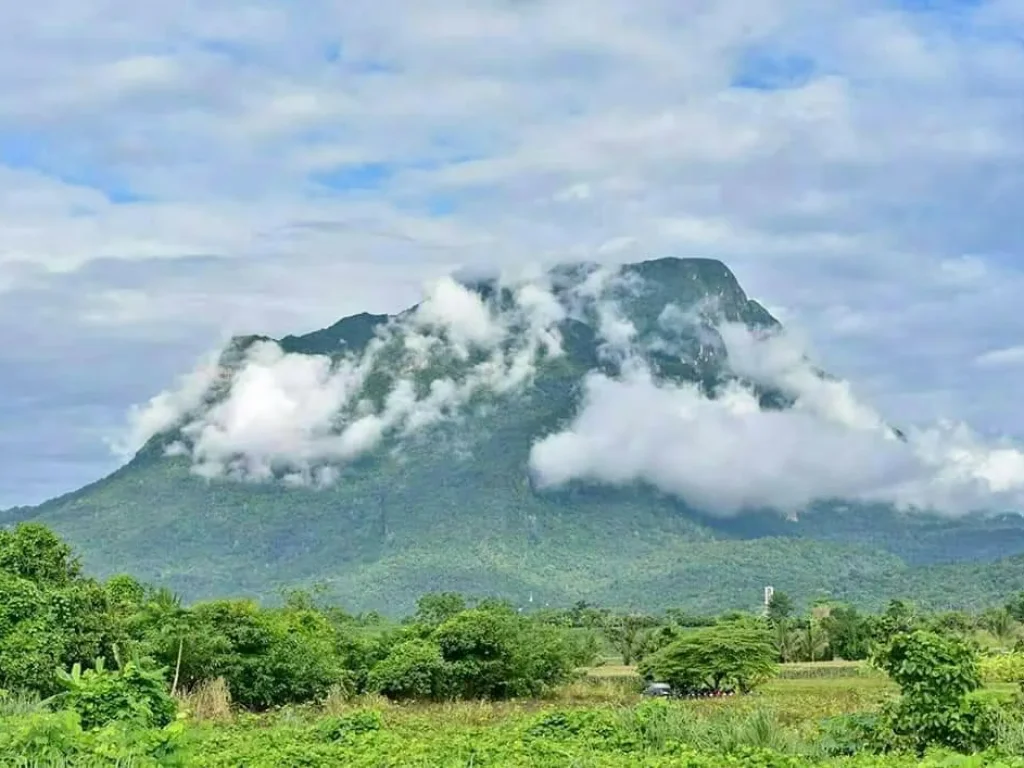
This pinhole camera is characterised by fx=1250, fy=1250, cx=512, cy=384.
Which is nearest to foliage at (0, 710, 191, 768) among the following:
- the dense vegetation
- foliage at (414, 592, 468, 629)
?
the dense vegetation

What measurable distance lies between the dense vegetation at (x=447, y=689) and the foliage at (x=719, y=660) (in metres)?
0.06

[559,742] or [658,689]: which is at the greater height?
[559,742]

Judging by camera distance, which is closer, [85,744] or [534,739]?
[85,744]

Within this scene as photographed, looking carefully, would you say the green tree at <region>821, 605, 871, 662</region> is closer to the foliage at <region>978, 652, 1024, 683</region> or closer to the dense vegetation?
the dense vegetation

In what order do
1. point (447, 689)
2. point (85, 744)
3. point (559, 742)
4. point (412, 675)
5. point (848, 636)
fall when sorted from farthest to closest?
1. point (848, 636)
2. point (447, 689)
3. point (412, 675)
4. point (559, 742)
5. point (85, 744)

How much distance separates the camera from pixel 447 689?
34.0 m

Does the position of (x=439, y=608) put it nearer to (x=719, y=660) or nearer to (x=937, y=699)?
(x=719, y=660)

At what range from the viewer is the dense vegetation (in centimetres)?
1364

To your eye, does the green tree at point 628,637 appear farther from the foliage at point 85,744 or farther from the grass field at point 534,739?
the foliage at point 85,744

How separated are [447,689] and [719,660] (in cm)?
840

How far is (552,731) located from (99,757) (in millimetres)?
7322

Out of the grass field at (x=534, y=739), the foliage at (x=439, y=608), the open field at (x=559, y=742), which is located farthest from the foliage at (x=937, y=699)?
the foliage at (x=439, y=608)

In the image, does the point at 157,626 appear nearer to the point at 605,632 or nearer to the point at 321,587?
the point at 321,587

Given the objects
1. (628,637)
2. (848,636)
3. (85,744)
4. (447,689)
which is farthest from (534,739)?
(628,637)
